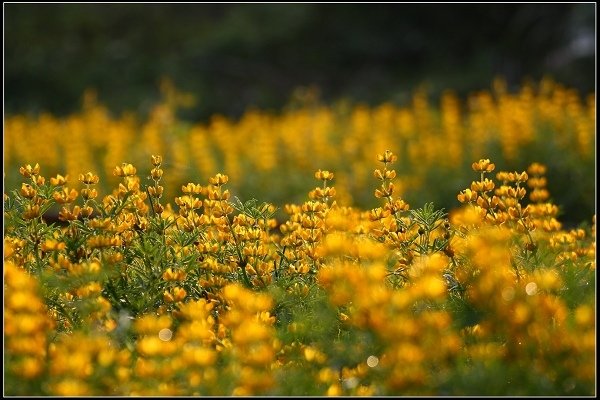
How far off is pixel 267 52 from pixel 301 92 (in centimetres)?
166

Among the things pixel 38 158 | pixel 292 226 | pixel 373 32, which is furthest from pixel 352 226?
pixel 373 32

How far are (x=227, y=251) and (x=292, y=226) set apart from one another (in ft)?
0.76

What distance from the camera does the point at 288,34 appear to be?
11406mm

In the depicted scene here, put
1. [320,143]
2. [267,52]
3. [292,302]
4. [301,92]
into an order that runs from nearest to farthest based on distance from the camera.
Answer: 1. [292,302]
2. [320,143]
3. [301,92]
4. [267,52]

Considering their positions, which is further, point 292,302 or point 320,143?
point 320,143

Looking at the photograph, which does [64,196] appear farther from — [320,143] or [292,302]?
[320,143]

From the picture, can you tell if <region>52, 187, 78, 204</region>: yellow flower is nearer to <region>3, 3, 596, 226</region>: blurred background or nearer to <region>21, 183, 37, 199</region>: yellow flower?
<region>21, 183, 37, 199</region>: yellow flower

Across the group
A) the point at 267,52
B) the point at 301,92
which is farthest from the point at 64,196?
the point at 267,52

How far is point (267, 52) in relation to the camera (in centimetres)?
1152

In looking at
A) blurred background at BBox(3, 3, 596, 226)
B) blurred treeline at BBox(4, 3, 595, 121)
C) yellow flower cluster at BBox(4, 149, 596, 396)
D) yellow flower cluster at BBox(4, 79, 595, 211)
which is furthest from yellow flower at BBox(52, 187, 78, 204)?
blurred treeline at BBox(4, 3, 595, 121)

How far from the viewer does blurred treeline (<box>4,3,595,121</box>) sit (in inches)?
410

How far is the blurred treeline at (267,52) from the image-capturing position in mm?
10414

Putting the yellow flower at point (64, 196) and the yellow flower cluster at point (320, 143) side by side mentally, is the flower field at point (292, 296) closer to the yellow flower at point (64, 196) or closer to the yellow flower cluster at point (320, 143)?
the yellow flower at point (64, 196)

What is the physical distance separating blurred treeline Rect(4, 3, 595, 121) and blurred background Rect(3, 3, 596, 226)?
0.06 feet
